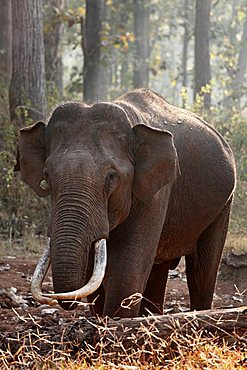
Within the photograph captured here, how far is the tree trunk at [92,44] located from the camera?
21734mm

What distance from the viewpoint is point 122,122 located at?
7.16m

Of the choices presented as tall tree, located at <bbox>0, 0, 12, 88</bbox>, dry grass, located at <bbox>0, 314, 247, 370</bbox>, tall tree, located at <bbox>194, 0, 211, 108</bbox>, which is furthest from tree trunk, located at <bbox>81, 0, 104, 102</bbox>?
dry grass, located at <bbox>0, 314, 247, 370</bbox>

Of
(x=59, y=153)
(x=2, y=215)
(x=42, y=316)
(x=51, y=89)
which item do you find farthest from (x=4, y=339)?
(x=51, y=89)

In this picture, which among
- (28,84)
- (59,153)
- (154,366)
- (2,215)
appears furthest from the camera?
(28,84)

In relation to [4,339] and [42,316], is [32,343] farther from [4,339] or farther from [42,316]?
[42,316]

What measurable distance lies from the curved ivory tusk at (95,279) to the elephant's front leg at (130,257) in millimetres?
629

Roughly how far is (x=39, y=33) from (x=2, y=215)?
13.2 ft

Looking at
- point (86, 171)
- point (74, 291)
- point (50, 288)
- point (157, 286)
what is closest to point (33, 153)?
point (86, 171)

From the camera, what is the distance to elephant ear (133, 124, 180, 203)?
723 cm

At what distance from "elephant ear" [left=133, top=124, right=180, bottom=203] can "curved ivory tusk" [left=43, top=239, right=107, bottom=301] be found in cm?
75

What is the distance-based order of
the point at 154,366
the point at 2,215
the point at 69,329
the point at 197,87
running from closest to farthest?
the point at 154,366
the point at 69,329
the point at 2,215
the point at 197,87

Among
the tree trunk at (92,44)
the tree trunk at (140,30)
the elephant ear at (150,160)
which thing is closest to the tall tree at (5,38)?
the tree trunk at (92,44)

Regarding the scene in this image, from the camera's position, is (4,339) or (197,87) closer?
(4,339)

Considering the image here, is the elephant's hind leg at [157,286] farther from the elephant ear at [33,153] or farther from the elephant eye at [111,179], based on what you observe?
the elephant eye at [111,179]
